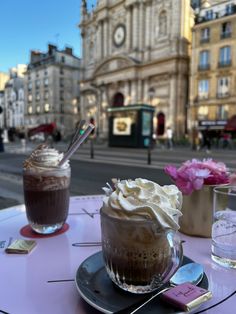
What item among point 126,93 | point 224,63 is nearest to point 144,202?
point 224,63

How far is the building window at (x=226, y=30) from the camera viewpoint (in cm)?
2519

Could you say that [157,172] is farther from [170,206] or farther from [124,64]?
[124,64]

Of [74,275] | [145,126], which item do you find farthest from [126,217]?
[145,126]

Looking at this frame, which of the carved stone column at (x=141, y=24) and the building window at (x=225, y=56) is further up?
the carved stone column at (x=141, y=24)

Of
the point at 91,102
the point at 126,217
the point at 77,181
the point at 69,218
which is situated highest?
the point at 91,102

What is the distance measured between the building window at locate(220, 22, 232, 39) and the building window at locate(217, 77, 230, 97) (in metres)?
3.80

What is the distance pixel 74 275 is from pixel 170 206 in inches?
15.2

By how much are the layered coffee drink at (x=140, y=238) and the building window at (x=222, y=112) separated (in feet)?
89.1

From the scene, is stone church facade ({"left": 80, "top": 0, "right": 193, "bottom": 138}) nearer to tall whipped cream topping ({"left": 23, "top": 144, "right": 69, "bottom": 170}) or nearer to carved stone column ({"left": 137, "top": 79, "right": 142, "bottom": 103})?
carved stone column ({"left": 137, "top": 79, "right": 142, "bottom": 103})

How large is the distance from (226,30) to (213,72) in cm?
377

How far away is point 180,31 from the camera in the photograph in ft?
91.5

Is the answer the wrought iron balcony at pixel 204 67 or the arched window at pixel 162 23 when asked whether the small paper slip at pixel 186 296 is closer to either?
the wrought iron balcony at pixel 204 67

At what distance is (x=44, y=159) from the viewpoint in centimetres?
127

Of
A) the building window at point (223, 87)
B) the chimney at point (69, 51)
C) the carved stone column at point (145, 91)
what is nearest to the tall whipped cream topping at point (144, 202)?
the building window at point (223, 87)
